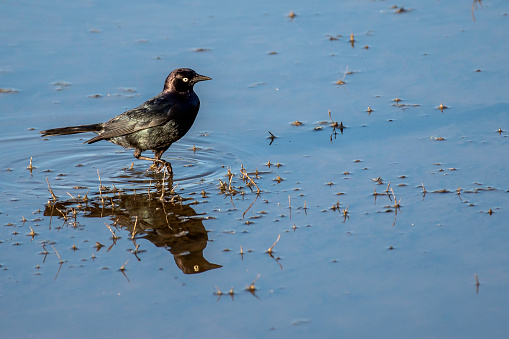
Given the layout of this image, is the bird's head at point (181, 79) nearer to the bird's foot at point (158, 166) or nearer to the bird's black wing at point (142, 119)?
the bird's black wing at point (142, 119)

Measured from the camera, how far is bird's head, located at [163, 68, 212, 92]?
8386 millimetres

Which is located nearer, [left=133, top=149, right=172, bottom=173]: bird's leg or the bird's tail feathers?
[left=133, top=149, right=172, bottom=173]: bird's leg

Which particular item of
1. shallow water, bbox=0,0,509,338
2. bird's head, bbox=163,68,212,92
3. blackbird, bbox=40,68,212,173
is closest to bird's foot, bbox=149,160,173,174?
blackbird, bbox=40,68,212,173

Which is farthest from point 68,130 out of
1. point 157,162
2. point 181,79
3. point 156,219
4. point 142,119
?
point 156,219

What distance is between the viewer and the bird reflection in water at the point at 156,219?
632 centimetres

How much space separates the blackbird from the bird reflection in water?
0.83 metres

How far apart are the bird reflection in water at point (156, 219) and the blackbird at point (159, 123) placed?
0.83 metres

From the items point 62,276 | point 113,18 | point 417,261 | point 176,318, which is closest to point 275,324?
point 176,318

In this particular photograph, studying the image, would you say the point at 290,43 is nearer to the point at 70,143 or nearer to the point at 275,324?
the point at 70,143

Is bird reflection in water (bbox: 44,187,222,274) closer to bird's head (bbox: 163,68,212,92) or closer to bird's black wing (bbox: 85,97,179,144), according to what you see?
bird's black wing (bbox: 85,97,179,144)

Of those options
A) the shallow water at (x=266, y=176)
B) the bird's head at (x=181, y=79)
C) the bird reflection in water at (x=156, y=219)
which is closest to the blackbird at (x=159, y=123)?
the bird's head at (x=181, y=79)

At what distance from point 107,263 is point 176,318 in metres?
1.06

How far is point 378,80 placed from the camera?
10078 mm

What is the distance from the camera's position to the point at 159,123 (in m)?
8.20
